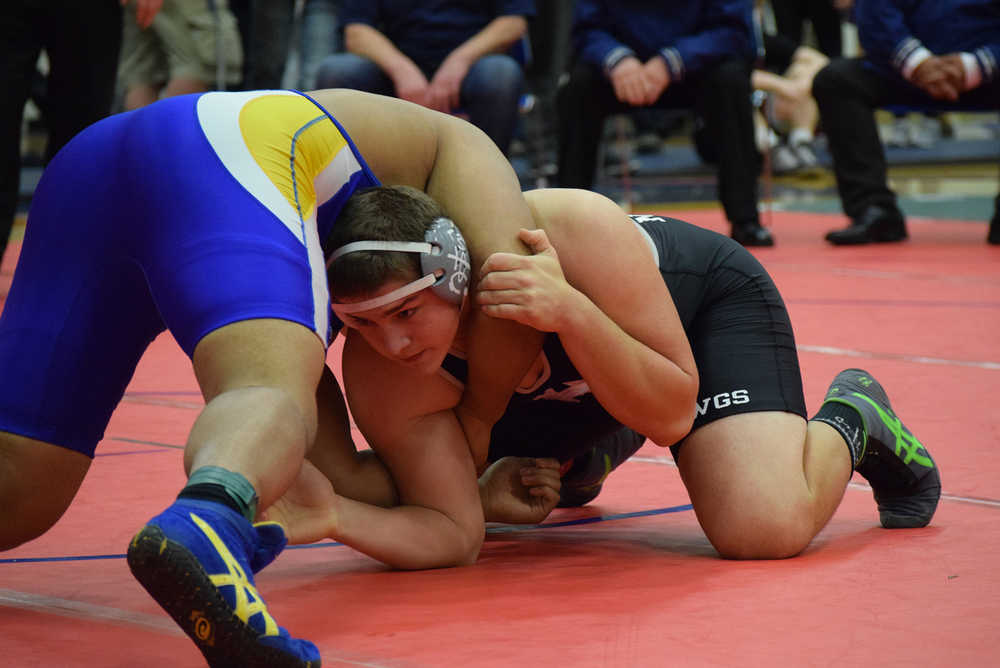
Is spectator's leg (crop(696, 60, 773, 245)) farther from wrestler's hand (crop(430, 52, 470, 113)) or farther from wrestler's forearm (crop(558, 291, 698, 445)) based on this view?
wrestler's forearm (crop(558, 291, 698, 445))

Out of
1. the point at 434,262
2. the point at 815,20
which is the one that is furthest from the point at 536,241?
the point at 815,20

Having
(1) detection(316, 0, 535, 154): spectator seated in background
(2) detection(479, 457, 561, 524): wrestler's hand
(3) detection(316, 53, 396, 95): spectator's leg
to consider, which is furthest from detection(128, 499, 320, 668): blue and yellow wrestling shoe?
(3) detection(316, 53, 396, 95): spectator's leg

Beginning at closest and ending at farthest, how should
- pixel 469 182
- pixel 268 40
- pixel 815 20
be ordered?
1. pixel 469 182
2. pixel 268 40
3. pixel 815 20

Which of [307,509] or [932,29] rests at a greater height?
[307,509]

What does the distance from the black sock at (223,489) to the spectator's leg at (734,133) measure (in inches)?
193

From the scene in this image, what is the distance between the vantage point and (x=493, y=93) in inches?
227

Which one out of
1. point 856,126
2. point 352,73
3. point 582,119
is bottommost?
point 582,119

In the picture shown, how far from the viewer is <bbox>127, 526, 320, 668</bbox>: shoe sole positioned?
140cm

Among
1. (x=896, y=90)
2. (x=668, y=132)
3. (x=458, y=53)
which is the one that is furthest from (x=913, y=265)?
(x=668, y=132)

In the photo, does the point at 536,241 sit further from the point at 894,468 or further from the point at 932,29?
the point at 932,29

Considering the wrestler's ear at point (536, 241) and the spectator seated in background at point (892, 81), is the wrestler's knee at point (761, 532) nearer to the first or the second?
the wrestler's ear at point (536, 241)

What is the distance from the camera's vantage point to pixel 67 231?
196 cm

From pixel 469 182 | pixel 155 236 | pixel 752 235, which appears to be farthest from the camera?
pixel 752 235

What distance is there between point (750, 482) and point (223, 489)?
99 centimetres
